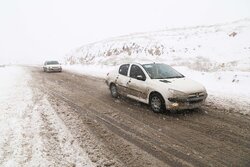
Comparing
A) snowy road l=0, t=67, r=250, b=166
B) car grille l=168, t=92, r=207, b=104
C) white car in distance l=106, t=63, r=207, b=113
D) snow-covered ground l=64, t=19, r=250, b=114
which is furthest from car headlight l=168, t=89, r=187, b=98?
snow-covered ground l=64, t=19, r=250, b=114

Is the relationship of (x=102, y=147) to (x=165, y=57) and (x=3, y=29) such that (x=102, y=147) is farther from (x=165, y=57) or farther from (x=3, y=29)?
(x=3, y=29)

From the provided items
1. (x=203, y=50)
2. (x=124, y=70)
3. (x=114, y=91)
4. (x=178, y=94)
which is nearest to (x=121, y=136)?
(x=178, y=94)

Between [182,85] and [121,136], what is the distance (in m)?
2.87

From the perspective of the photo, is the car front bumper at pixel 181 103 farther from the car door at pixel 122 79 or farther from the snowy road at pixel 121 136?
the car door at pixel 122 79

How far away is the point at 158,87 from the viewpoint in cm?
787

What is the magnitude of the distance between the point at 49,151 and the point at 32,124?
206cm

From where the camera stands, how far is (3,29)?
520 ft

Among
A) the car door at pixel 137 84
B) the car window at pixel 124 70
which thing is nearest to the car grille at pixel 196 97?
the car door at pixel 137 84

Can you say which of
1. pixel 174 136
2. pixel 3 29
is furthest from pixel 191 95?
pixel 3 29

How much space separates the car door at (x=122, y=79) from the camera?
9.55 metres

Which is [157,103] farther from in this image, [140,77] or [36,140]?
[36,140]

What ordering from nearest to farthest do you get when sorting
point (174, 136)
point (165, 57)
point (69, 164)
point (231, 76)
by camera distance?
point (69, 164) < point (174, 136) < point (231, 76) < point (165, 57)

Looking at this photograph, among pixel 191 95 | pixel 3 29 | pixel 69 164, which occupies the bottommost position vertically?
pixel 69 164

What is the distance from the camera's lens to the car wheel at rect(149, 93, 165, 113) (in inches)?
305
